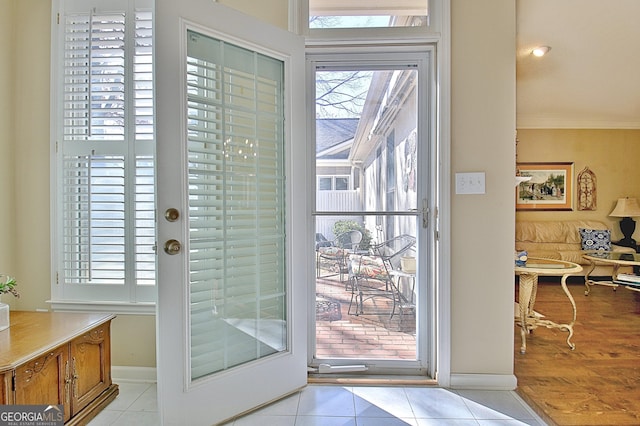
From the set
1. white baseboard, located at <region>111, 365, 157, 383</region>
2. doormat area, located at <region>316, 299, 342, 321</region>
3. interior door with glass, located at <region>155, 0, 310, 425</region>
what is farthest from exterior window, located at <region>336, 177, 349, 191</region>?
white baseboard, located at <region>111, 365, 157, 383</region>

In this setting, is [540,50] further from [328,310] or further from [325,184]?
[328,310]

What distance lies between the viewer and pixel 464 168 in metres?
2.01

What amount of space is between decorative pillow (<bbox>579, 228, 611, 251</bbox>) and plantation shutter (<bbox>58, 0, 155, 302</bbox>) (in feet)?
19.2

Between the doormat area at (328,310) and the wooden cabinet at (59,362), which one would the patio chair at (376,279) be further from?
the wooden cabinet at (59,362)

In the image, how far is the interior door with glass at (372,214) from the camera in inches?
83.8

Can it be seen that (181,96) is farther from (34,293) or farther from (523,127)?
(523,127)

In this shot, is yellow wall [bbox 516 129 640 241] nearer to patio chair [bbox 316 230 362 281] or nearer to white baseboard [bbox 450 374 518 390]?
white baseboard [bbox 450 374 518 390]

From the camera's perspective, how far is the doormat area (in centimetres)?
220

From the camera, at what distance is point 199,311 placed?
5.51ft

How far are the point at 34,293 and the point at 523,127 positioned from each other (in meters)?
6.41

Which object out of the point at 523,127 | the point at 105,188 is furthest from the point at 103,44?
the point at 523,127

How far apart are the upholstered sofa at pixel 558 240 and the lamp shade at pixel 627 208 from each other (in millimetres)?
277

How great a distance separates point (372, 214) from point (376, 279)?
1.43ft

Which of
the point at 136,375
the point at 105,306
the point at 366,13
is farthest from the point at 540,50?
the point at 136,375
